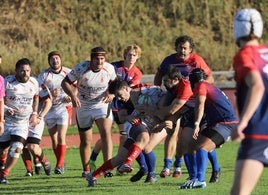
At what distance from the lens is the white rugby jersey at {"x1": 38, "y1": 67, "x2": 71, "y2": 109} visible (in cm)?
1518

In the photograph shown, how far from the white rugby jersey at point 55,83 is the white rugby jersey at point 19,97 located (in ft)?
4.68

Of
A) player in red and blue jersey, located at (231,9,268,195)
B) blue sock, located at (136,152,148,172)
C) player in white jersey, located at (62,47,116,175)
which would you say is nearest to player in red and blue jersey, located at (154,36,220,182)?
blue sock, located at (136,152,148,172)

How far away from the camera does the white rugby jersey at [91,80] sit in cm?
1355

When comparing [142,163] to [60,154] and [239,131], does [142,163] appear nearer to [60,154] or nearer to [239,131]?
[60,154]

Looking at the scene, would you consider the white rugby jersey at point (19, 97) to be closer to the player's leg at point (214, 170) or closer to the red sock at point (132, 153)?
the red sock at point (132, 153)

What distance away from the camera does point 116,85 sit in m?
12.8

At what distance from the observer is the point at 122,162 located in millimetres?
12047

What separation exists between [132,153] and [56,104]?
12.6 ft

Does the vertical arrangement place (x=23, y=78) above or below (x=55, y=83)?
above

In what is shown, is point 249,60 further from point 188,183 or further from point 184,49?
point 184,49

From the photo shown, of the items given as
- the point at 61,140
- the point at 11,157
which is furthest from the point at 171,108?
the point at 61,140

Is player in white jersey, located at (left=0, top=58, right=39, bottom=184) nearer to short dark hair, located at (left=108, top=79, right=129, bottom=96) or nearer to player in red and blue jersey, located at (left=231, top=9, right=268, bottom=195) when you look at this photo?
short dark hair, located at (left=108, top=79, right=129, bottom=96)

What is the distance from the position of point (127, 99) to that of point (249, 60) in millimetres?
5193

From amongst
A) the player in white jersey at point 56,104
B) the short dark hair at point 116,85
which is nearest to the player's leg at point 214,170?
the short dark hair at point 116,85
